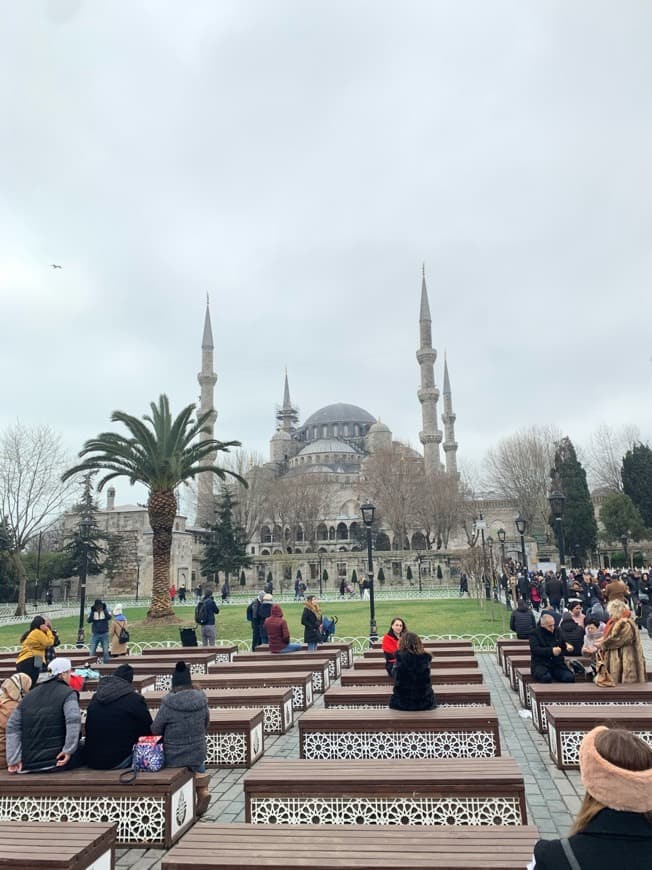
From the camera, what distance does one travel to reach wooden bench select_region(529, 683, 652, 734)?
6348mm

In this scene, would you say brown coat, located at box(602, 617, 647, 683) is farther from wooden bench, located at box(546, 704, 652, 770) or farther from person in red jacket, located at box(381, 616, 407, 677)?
person in red jacket, located at box(381, 616, 407, 677)

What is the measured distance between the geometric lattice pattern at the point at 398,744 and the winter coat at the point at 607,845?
3.85 metres

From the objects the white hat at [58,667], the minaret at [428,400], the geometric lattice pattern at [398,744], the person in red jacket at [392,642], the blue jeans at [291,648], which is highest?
the minaret at [428,400]

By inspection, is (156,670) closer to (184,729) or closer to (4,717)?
(4,717)

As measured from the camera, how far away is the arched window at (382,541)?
59703 millimetres

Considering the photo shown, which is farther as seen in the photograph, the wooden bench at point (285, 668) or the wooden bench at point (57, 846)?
the wooden bench at point (285, 668)

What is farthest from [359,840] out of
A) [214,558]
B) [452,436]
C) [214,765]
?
[452,436]

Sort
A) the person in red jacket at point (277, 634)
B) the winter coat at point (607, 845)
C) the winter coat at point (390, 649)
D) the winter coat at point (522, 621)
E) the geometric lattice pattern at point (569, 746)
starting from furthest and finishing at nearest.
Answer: the winter coat at point (522, 621) < the person in red jacket at point (277, 634) < the winter coat at point (390, 649) < the geometric lattice pattern at point (569, 746) < the winter coat at point (607, 845)

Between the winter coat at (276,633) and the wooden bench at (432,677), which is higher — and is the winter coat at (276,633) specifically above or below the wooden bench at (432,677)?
above

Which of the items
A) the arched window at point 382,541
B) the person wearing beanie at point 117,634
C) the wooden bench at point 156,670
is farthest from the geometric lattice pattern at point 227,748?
the arched window at point 382,541

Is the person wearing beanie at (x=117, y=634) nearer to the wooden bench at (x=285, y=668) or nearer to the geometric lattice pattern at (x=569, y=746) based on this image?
the wooden bench at (x=285, y=668)

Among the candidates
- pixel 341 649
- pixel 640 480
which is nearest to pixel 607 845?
pixel 341 649

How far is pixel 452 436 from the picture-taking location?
7131 centimetres

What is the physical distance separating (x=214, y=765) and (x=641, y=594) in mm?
14414
